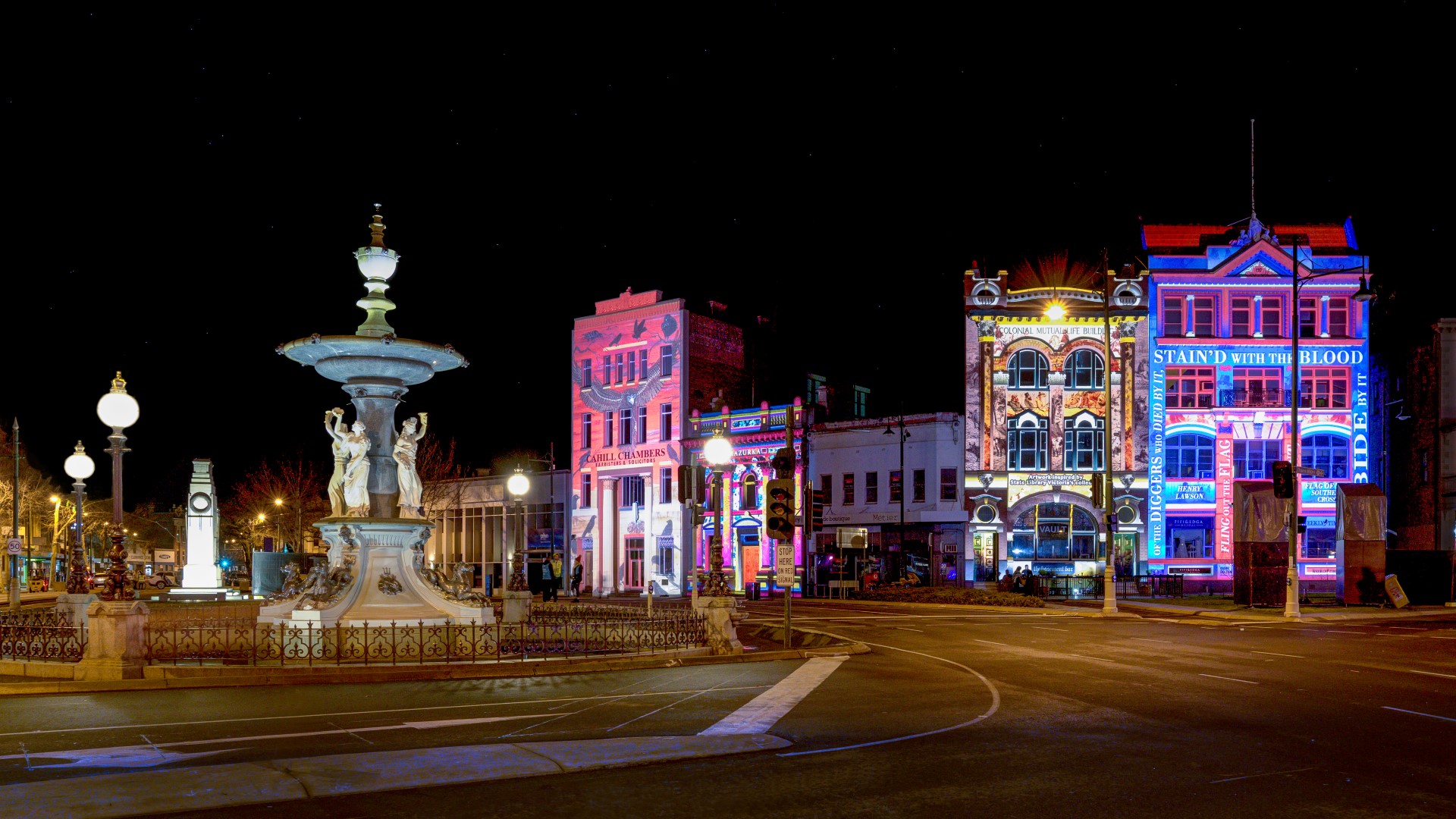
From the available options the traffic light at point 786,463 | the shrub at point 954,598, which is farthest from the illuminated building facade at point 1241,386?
the traffic light at point 786,463

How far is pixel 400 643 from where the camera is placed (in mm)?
19875

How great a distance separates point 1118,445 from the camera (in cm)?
5716

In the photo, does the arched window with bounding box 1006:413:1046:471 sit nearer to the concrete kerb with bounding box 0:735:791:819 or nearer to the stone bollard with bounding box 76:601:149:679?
the stone bollard with bounding box 76:601:149:679

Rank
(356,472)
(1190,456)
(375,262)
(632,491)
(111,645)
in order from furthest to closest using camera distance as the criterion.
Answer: (632,491) < (1190,456) < (375,262) < (356,472) < (111,645)

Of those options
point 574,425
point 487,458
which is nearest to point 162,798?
point 574,425

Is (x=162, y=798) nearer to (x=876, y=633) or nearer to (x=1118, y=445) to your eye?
(x=876, y=633)

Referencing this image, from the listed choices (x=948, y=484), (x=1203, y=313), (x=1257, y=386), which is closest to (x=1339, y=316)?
(x=1257, y=386)

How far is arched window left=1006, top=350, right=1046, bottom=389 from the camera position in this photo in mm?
58031

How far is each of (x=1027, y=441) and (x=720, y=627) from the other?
39460 mm

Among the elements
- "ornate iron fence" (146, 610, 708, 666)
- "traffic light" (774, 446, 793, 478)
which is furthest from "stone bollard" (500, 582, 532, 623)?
"traffic light" (774, 446, 793, 478)

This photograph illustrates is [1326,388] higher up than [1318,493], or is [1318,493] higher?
[1326,388]

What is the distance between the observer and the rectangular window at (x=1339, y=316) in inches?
2259

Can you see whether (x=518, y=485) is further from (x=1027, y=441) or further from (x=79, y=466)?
(x=1027, y=441)

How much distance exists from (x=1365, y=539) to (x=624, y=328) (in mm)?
37578
